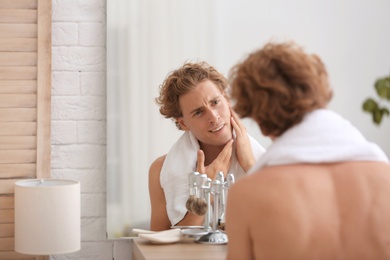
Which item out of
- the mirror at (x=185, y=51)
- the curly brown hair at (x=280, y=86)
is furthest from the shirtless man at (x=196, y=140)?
the curly brown hair at (x=280, y=86)

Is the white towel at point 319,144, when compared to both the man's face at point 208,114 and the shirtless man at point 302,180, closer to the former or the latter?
the shirtless man at point 302,180

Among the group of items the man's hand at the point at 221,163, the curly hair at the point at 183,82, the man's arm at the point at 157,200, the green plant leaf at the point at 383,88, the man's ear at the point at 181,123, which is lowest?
the man's arm at the point at 157,200

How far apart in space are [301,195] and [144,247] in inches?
40.5

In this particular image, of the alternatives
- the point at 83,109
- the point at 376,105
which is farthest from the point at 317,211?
the point at 83,109

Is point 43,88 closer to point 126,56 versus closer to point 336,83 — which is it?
point 126,56

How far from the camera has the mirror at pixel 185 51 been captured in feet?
11.5

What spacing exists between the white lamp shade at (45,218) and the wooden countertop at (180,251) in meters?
0.59

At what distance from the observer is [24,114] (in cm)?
340

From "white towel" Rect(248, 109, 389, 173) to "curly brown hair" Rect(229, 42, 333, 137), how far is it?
4 cm

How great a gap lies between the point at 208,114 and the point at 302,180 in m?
1.40

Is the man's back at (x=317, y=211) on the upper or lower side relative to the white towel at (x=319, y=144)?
lower

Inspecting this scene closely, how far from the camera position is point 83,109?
3.50 metres

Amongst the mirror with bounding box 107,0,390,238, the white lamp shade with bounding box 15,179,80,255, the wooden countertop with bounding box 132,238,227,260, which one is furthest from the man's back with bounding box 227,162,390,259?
the mirror with bounding box 107,0,390,238

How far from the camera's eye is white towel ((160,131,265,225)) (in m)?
3.01
